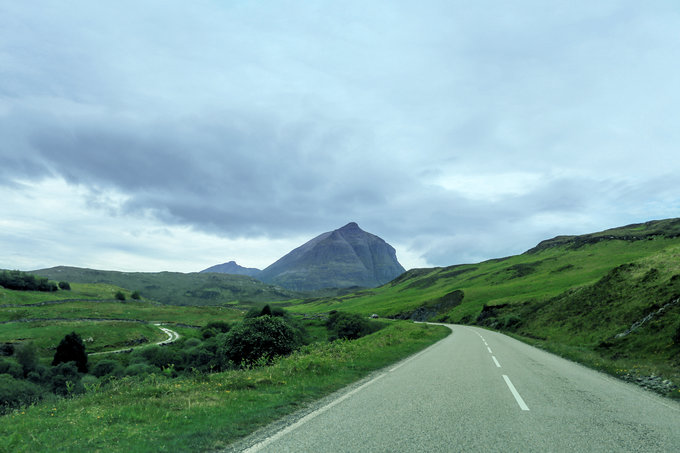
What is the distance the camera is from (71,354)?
47.4 meters

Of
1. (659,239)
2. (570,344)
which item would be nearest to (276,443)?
(570,344)

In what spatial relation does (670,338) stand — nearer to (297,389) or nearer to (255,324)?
(297,389)

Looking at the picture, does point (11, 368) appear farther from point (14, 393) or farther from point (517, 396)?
point (517, 396)

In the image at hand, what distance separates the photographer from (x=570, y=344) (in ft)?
89.1

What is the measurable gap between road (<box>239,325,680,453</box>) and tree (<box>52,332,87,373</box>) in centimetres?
5216

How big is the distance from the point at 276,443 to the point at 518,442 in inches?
169

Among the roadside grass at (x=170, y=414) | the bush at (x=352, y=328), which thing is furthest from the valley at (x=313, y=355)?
the bush at (x=352, y=328)

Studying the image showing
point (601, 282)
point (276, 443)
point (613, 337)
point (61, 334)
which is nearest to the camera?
point (276, 443)

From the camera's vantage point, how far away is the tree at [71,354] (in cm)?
4681

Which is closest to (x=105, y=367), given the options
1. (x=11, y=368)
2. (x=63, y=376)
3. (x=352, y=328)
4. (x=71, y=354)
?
(x=63, y=376)

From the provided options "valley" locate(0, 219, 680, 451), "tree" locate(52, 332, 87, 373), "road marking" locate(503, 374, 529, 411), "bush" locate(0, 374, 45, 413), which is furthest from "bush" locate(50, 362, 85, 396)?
"road marking" locate(503, 374, 529, 411)

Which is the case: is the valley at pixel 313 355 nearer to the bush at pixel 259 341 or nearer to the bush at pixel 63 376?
the bush at pixel 259 341

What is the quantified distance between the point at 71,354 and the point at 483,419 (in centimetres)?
5820

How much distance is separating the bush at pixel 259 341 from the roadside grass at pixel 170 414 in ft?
37.2
